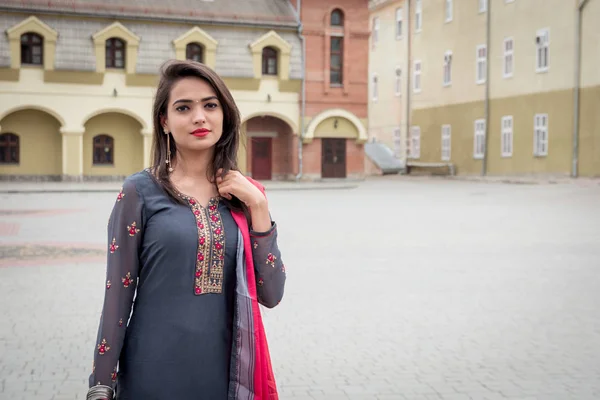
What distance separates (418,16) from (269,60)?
1214 centimetres

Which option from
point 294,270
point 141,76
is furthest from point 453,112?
point 294,270

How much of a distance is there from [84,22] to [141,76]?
3380 millimetres

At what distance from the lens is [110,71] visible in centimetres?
4159

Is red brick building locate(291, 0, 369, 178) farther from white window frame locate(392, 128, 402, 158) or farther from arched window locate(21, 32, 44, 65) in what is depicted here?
arched window locate(21, 32, 44, 65)

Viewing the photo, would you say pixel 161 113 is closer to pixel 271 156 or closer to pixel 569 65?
pixel 569 65

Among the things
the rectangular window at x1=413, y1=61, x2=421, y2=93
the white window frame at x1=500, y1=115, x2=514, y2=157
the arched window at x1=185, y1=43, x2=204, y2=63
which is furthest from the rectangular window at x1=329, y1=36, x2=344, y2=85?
the rectangular window at x1=413, y1=61, x2=421, y2=93

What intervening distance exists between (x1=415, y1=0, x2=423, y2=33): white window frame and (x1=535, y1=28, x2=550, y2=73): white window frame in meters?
12.3

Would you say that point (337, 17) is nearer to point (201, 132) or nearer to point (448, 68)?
point (448, 68)

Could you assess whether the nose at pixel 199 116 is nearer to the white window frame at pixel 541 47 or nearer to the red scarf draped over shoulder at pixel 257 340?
the red scarf draped over shoulder at pixel 257 340

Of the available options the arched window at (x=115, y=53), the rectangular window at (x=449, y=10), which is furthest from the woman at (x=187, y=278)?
the rectangular window at (x=449, y=10)

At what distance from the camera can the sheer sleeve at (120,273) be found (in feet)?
9.94

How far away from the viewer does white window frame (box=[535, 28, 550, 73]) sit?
132ft

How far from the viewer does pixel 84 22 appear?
135 feet

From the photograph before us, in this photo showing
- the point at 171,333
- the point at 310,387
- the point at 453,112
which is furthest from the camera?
the point at 453,112
